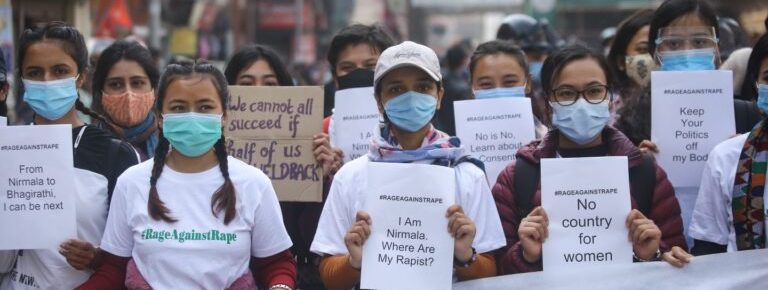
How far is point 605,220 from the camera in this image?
4.48m

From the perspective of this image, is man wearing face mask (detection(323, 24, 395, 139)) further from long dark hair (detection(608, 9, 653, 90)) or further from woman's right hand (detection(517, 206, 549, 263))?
woman's right hand (detection(517, 206, 549, 263))

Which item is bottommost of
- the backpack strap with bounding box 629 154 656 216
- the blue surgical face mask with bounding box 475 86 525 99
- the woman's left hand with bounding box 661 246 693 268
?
the woman's left hand with bounding box 661 246 693 268

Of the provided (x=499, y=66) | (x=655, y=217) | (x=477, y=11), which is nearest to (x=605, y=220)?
(x=655, y=217)

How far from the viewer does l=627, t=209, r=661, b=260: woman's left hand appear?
4367 mm

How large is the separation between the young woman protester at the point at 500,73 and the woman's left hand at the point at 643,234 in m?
1.65

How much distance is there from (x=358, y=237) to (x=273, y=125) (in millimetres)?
1657

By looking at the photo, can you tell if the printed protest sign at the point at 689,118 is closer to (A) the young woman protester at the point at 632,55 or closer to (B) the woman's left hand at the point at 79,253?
(A) the young woman protester at the point at 632,55

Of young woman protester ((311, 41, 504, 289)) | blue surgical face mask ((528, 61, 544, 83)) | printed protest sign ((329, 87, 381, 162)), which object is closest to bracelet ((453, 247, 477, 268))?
young woman protester ((311, 41, 504, 289))

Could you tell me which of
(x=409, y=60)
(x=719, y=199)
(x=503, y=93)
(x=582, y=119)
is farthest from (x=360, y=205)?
(x=503, y=93)

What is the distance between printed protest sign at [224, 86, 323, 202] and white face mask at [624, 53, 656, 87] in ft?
5.82

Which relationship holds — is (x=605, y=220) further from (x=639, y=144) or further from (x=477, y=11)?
(x=477, y=11)

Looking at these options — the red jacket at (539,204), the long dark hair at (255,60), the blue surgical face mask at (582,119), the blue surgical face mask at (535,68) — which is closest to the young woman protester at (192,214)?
the red jacket at (539,204)

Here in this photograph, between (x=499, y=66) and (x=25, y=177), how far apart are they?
2466 millimetres

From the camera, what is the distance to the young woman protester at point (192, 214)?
14.1 ft
